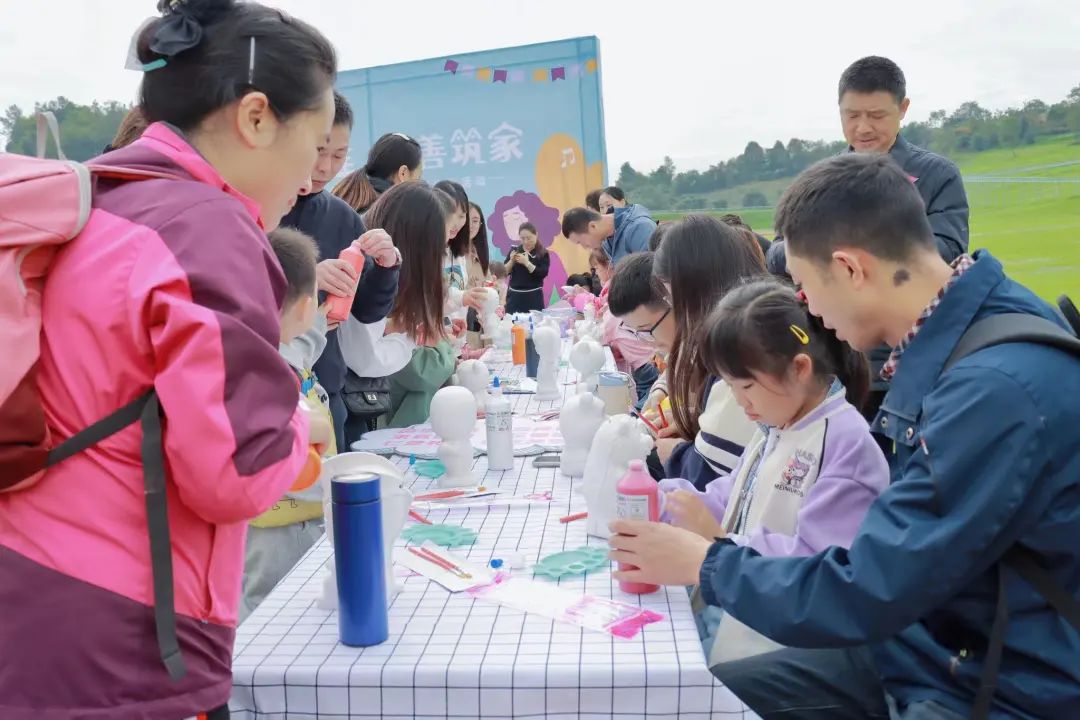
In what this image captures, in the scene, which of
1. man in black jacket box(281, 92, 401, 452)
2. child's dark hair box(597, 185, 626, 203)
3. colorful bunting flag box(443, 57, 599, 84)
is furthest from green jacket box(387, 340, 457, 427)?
colorful bunting flag box(443, 57, 599, 84)

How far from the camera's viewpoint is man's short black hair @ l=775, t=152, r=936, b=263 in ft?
3.91

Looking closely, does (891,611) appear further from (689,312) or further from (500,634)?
(689,312)

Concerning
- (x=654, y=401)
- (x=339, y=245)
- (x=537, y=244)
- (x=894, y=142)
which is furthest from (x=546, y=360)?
(x=537, y=244)

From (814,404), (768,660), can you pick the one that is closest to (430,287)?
(814,404)

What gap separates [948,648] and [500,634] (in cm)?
58

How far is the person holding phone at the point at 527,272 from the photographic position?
743cm

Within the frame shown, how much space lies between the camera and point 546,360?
3074 mm

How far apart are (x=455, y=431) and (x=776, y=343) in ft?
2.47

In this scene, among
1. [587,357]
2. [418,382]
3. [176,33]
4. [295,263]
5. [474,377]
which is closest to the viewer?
[176,33]

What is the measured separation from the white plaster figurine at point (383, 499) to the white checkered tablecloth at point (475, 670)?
4 cm

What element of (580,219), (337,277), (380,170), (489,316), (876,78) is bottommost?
(489,316)

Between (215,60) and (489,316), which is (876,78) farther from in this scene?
(215,60)

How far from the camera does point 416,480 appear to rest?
197cm

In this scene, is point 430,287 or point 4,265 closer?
point 4,265
